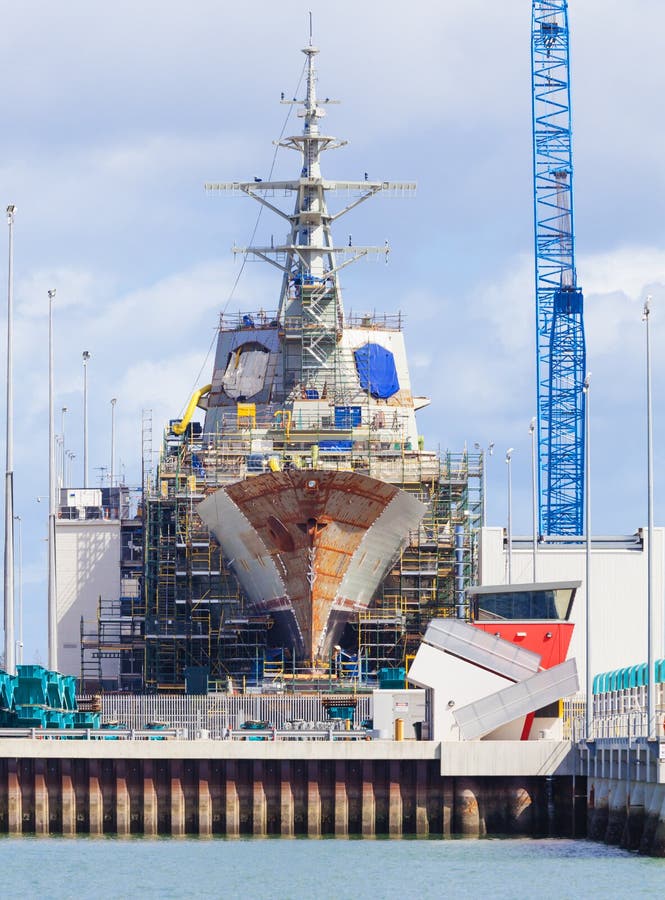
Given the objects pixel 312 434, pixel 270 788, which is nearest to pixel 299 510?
pixel 312 434

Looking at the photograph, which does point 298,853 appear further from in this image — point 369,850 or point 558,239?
point 558,239

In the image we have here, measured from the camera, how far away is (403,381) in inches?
4481

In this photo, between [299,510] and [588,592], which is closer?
[588,592]

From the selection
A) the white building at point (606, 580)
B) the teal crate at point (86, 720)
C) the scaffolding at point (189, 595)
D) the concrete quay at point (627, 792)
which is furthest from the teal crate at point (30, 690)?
the white building at point (606, 580)

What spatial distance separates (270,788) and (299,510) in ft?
91.1

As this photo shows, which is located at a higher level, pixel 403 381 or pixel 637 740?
pixel 403 381

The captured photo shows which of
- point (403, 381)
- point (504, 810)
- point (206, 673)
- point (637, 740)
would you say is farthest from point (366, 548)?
point (637, 740)

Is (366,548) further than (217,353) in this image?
No

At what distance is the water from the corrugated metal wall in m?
12.1

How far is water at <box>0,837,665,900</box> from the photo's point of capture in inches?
2057

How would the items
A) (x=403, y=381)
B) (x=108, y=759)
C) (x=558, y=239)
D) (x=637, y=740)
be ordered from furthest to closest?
(x=558, y=239) → (x=403, y=381) → (x=108, y=759) → (x=637, y=740)

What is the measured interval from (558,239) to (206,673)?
69654 mm

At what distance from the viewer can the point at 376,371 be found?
11212 cm

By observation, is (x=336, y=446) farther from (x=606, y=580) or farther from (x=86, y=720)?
(x=86, y=720)
